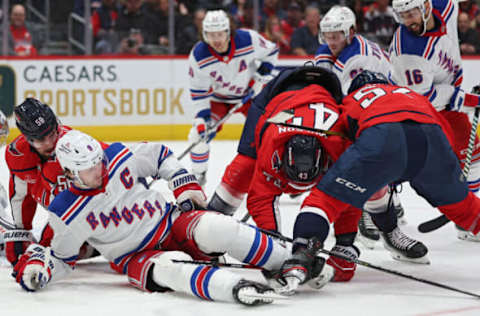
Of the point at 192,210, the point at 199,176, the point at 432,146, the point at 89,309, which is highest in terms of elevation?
the point at 432,146

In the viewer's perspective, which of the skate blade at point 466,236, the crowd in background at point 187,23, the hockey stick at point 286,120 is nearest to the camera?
the hockey stick at point 286,120

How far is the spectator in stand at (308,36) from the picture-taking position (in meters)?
8.30

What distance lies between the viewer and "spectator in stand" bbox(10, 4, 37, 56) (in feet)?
25.2

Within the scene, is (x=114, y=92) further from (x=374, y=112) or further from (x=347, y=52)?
(x=374, y=112)

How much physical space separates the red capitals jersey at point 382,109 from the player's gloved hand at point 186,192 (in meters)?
0.62

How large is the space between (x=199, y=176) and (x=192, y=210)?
8.15 feet

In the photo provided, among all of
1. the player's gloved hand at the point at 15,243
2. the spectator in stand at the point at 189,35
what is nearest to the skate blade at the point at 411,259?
the player's gloved hand at the point at 15,243

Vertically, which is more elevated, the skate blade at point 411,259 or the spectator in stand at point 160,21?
the spectator in stand at point 160,21

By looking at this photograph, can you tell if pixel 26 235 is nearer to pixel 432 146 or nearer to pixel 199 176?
pixel 432 146

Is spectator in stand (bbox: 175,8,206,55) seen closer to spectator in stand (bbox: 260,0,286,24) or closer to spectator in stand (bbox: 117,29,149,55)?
spectator in stand (bbox: 117,29,149,55)

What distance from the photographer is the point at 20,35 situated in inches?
303

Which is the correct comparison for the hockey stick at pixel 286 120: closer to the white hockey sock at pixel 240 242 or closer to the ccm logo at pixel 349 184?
the ccm logo at pixel 349 184

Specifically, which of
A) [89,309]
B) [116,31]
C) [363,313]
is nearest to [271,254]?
[363,313]

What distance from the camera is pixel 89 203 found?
115 inches
